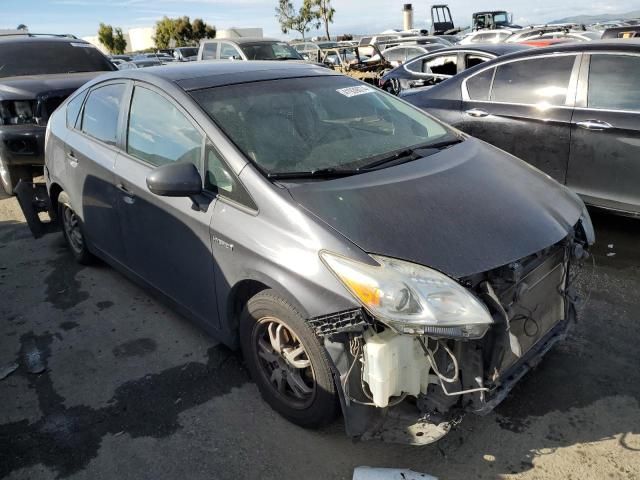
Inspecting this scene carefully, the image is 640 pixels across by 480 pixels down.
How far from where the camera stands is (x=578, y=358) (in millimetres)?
3035

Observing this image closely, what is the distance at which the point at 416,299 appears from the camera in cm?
204

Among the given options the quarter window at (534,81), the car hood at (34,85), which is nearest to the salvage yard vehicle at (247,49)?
the car hood at (34,85)

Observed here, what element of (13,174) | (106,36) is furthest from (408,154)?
(106,36)

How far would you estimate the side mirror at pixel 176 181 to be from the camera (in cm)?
258

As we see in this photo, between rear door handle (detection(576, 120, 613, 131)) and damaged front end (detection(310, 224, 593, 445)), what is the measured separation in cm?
247

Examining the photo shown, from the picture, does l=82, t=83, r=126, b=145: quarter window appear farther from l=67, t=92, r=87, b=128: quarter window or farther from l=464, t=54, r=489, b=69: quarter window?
l=464, t=54, r=489, b=69: quarter window

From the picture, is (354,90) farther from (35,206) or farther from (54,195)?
(35,206)

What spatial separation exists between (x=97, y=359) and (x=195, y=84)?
1.78 meters

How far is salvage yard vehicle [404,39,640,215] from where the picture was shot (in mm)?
4188

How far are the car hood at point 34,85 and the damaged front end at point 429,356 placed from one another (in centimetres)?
534

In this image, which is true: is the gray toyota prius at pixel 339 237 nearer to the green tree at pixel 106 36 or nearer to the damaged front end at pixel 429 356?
the damaged front end at pixel 429 356

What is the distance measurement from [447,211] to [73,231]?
11.3 ft

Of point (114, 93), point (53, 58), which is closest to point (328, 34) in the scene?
point (53, 58)

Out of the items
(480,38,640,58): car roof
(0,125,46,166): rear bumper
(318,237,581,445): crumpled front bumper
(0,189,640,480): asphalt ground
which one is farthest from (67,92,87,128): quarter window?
(480,38,640,58): car roof
